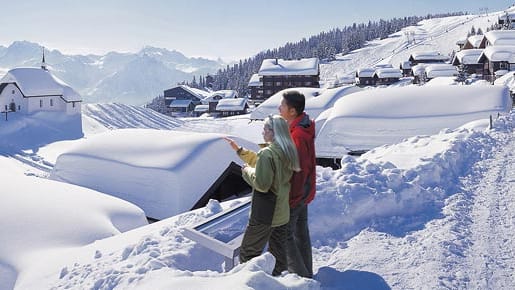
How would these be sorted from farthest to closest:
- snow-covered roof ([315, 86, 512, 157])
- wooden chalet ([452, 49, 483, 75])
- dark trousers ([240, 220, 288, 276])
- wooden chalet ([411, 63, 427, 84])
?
wooden chalet ([411, 63, 427, 84]) → wooden chalet ([452, 49, 483, 75]) → snow-covered roof ([315, 86, 512, 157]) → dark trousers ([240, 220, 288, 276])

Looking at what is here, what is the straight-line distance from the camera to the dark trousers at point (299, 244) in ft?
15.6

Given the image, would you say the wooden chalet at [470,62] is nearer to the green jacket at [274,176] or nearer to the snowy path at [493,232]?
the snowy path at [493,232]

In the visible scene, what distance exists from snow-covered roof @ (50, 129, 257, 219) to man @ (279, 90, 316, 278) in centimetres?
948

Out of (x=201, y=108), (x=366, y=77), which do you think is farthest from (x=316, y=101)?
(x=366, y=77)

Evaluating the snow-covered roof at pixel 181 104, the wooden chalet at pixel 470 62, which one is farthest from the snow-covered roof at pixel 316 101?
the snow-covered roof at pixel 181 104

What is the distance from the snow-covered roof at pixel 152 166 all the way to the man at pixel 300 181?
9.48 metres

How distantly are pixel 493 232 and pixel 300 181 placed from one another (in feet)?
10.2

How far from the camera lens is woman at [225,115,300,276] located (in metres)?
4.23

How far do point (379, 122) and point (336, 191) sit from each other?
11.2 metres

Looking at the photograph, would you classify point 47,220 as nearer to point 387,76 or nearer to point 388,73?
point 387,76

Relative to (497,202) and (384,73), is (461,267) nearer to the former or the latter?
(497,202)

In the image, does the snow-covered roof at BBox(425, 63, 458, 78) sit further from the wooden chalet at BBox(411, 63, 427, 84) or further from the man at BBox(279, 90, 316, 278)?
the man at BBox(279, 90, 316, 278)

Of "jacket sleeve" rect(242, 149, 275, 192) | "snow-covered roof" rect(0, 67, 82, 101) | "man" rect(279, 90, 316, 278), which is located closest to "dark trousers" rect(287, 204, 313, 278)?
"man" rect(279, 90, 316, 278)

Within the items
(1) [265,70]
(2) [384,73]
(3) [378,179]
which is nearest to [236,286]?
(3) [378,179]
